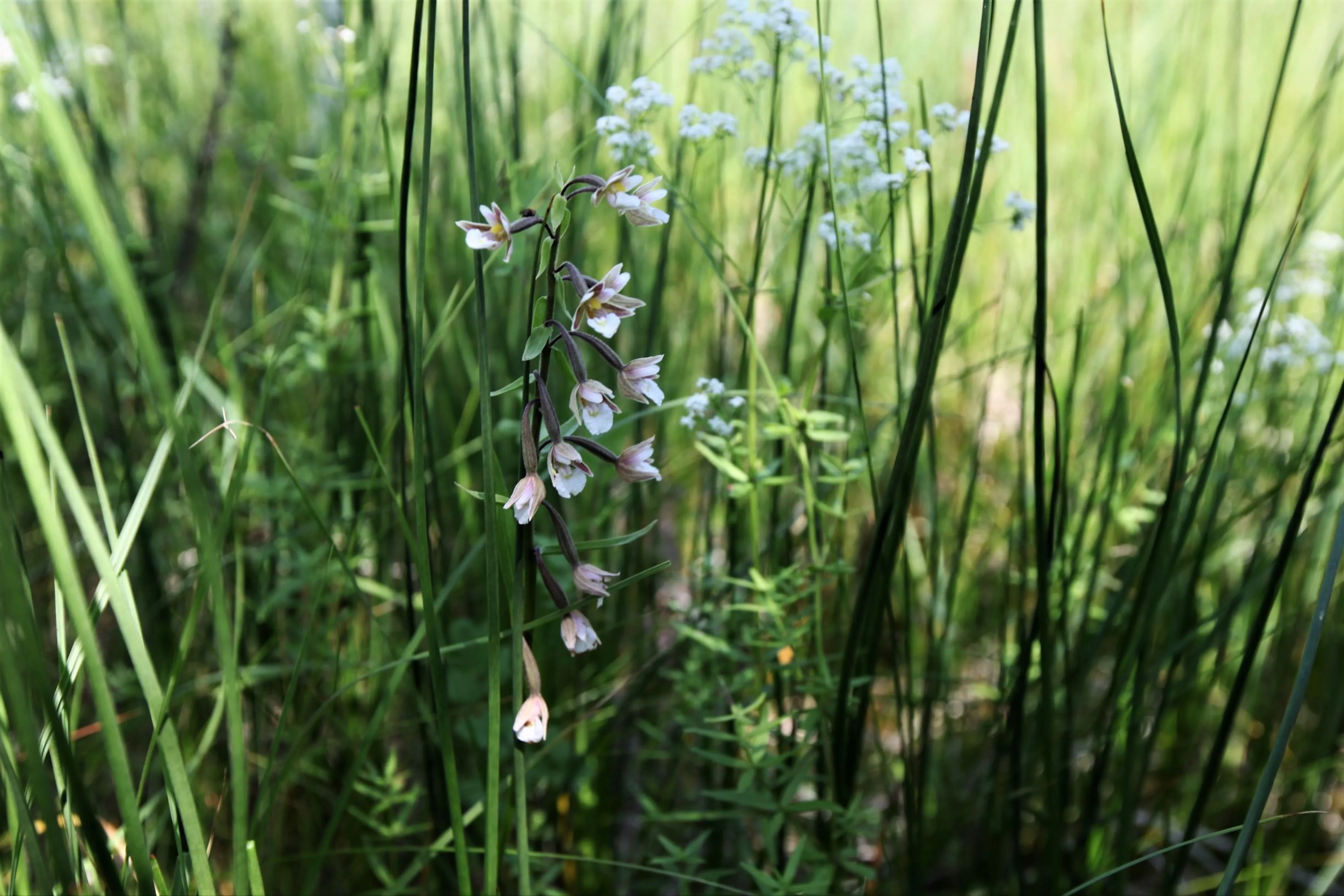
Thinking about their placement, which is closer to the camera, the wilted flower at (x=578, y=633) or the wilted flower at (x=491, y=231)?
the wilted flower at (x=491, y=231)

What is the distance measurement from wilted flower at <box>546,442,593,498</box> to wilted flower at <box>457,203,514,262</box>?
178 mm

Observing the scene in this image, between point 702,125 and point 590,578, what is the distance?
0.71 m

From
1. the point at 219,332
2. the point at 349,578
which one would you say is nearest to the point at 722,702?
the point at 349,578

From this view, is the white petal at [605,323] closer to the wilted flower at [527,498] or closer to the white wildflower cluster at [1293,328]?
the wilted flower at [527,498]

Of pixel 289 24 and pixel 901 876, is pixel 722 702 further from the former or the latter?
pixel 289 24

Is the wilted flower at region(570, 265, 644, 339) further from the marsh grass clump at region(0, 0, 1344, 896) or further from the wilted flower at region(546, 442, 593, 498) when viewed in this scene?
the wilted flower at region(546, 442, 593, 498)

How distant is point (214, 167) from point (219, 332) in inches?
54.6

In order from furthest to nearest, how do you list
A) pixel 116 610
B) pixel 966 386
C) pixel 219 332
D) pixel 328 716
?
pixel 966 386
pixel 219 332
pixel 328 716
pixel 116 610

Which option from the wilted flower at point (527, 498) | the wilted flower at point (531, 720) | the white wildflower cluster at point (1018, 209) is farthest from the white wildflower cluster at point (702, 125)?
the wilted flower at point (531, 720)

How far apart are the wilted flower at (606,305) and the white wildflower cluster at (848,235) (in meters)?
0.43

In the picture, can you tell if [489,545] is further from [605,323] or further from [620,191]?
[620,191]

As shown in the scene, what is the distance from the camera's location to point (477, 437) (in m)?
1.92

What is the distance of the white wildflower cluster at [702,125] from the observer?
50.6 inches

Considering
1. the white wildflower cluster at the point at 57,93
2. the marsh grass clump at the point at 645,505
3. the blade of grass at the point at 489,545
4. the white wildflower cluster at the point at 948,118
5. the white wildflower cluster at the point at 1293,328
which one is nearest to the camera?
the blade of grass at the point at 489,545
